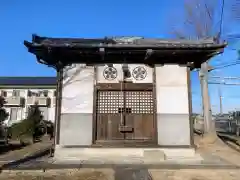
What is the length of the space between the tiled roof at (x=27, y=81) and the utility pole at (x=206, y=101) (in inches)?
994

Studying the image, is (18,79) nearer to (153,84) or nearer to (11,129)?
(11,129)

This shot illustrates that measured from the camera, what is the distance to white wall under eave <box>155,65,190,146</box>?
977 cm

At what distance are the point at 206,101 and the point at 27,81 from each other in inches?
1180

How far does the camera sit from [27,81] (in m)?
38.5

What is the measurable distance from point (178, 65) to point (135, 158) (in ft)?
14.2

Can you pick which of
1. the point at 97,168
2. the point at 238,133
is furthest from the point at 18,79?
the point at 97,168

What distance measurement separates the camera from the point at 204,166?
8.37 meters

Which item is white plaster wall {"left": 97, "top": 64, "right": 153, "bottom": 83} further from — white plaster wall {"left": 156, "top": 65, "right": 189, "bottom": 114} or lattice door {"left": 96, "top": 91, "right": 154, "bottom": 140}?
lattice door {"left": 96, "top": 91, "right": 154, "bottom": 140}

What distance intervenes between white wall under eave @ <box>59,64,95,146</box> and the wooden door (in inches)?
16.4

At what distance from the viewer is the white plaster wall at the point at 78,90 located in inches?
391

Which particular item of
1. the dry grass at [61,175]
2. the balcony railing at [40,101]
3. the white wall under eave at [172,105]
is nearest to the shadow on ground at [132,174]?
the dry grass at [61,175]

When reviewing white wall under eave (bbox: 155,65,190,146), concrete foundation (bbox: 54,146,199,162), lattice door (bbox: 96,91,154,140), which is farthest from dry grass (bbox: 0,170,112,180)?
white wall under eave (bbox: 155,65,190,146)

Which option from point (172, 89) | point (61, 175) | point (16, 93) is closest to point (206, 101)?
point (172, 89)

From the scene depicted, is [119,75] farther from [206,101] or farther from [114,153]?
[206,101]
